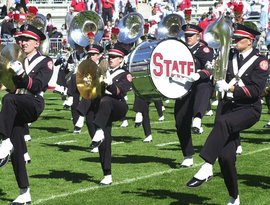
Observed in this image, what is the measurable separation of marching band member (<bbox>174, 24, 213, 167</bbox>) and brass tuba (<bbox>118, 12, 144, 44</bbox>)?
8602mm

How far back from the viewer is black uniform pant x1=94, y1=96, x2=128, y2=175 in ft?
32.4

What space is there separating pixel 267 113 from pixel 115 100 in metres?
9.37

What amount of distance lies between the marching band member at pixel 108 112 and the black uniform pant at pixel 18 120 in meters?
1.01

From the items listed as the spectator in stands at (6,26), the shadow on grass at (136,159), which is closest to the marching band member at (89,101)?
the shadow on grass at (136,159)

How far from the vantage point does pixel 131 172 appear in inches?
435

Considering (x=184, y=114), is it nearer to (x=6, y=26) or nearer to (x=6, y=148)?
(x=6, y=148)

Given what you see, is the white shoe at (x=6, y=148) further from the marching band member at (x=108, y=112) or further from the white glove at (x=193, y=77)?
the white glove at (x=193, y=77)

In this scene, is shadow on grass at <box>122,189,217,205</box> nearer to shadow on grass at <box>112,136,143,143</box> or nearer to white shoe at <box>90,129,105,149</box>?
white shoe at <box>90,129,105,149</box>

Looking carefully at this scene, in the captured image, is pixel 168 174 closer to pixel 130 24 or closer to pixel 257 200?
pixel 257 200

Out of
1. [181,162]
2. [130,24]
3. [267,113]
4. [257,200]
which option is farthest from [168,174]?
[130,24]

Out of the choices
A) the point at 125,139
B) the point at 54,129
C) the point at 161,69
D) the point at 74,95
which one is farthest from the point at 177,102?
the point at 54,129

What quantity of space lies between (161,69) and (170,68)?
109 millimetres

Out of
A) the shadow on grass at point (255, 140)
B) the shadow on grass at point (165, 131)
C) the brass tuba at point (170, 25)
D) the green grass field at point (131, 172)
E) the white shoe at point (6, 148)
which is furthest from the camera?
the brass tuba at point (170, 25)

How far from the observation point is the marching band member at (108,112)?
32.2 ft
